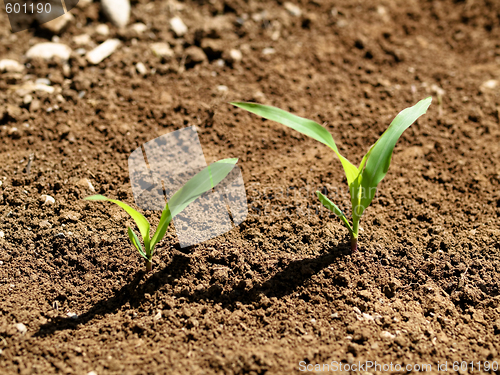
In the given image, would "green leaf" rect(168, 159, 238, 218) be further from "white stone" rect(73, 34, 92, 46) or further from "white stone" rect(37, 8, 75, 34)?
"white stone" rect(37, 8, 75, 34)

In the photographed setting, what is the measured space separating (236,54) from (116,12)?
0.89 meters

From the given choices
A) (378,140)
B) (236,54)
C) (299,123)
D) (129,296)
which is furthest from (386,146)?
(236,54)

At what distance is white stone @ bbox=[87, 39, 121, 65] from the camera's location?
2.60 m

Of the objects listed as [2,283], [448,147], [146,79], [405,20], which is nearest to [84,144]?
[146,79]

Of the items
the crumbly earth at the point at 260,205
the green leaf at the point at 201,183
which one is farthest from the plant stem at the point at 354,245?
the green leaf at the point at 201,183

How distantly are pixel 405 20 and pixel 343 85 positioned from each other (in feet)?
3.46

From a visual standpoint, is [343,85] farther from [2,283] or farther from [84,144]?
[2,283]

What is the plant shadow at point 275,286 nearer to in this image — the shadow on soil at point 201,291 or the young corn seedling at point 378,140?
the shadow on soil at point 201,291

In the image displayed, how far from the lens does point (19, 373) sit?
1363 millimetres

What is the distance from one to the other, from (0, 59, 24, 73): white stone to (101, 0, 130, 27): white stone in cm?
68

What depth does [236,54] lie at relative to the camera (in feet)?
9.09

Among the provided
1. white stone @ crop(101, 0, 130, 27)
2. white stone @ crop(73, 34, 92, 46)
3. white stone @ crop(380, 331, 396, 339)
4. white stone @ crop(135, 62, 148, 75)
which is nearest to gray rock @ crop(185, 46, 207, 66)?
white stone @ crop(135, 62, 148, 75)

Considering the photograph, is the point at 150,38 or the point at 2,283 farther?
the point at 150,38

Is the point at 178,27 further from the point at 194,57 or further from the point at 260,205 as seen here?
the point at 260,205
